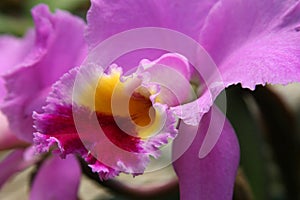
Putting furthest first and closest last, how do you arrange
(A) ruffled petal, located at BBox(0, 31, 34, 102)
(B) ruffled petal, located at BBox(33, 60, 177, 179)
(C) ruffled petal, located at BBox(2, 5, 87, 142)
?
(A) ruffled petal, located at BBox(0, 31, 34, 102) → (C) ruffled petal, located at BBox(2, 5, 87, 142) → (B) ruffled petal, located at BBox(33, 60, 177, 179)

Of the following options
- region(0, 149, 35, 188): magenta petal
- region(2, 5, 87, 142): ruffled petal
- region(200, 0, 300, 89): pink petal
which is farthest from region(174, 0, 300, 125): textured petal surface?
region(0, 149, 35, 188): magenta petal

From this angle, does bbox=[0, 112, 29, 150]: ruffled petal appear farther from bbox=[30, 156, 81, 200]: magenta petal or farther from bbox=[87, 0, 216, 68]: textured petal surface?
bbox=[87, 0, 216, 68]: textured petal surface

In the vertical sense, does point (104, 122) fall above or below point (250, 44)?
below

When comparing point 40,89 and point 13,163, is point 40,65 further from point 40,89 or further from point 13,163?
point 13,163

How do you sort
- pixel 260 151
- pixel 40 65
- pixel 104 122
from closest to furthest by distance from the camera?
pixel 104 122 < pixel 40 65 < pixel 260 151

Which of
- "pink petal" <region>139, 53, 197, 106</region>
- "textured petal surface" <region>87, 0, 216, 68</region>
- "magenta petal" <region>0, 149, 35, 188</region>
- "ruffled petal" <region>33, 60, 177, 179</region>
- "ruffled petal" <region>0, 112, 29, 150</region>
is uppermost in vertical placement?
"textured petal surface" <region>87, 0, 216, 68</region>

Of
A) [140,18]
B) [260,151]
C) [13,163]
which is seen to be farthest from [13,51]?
[260,151]

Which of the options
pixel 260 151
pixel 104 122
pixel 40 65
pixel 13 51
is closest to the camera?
pixel 104 122

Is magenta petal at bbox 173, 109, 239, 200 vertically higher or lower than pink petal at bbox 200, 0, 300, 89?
lower
